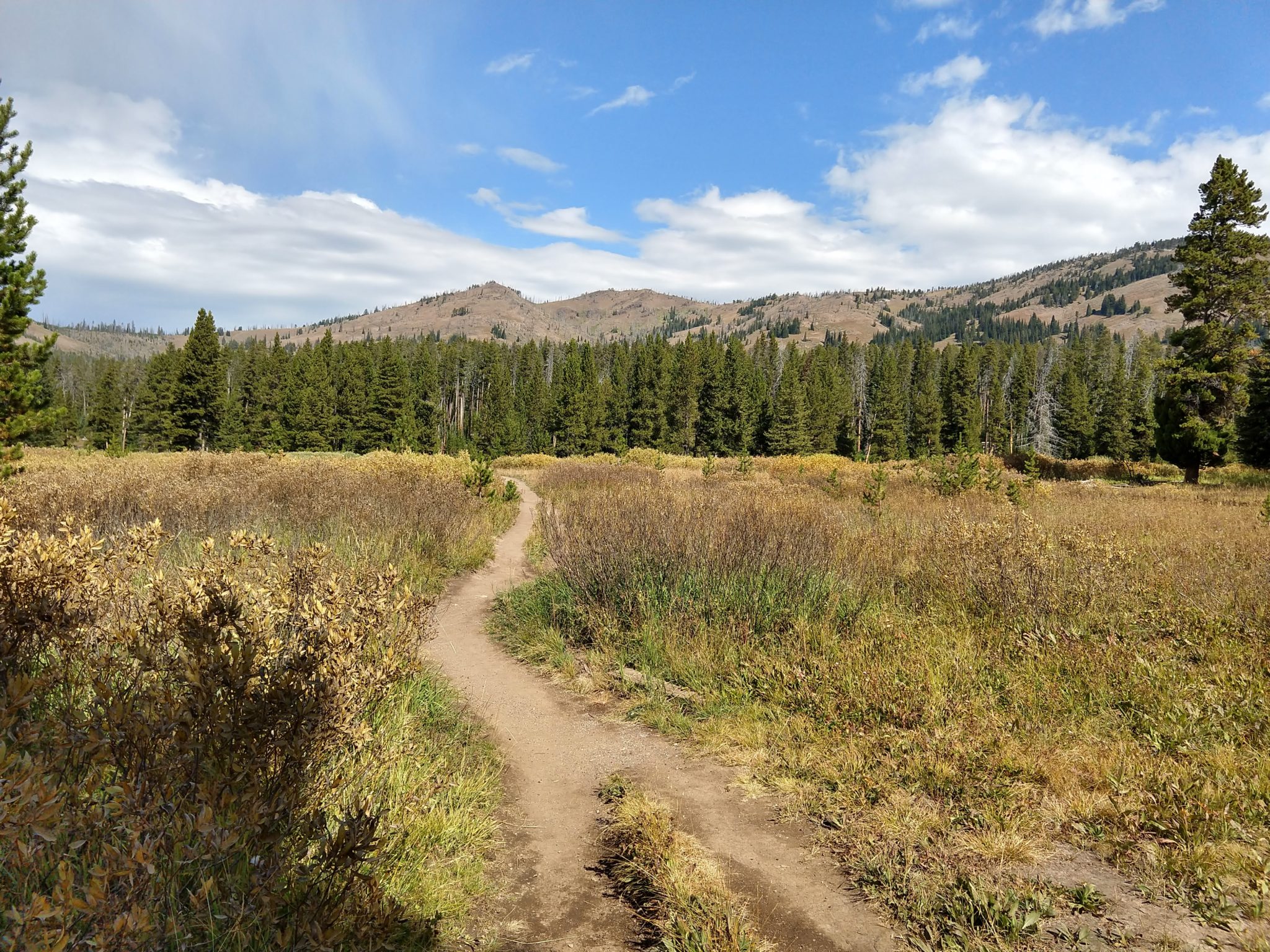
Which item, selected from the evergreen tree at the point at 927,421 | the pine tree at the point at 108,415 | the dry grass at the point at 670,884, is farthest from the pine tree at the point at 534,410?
the dry grass at the point at 670,884

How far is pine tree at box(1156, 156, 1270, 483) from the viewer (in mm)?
26672

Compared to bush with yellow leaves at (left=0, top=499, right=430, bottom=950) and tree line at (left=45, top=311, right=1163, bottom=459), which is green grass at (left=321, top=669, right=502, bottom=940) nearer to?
bush with yellow leaves at (left=0, top=499, right=430, bottom=950)

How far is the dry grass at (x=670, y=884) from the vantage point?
2.92 meters

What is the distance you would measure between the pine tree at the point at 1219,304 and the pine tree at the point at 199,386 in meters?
61.0

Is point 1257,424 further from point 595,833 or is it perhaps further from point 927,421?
point 595,833

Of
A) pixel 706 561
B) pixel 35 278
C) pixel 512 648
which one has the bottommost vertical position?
pixel 512 648

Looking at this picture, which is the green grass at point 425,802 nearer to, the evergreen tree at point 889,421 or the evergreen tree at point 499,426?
the evergreen tree at point 499,426

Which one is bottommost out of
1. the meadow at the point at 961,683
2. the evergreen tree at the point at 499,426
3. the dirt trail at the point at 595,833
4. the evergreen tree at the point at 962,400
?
the dirt trail at the point at 595,833

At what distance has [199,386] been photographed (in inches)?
1953

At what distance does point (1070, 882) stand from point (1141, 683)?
8.97 feet

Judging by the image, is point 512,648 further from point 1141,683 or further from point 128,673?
point 1141,683

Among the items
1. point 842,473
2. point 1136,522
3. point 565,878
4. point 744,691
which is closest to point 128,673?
point 565,878

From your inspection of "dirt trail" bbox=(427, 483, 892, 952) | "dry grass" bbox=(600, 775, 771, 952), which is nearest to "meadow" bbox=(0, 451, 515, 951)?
"dirt trail" bbox=(427, 483, 892, 952)

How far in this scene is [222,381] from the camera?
170 ft
